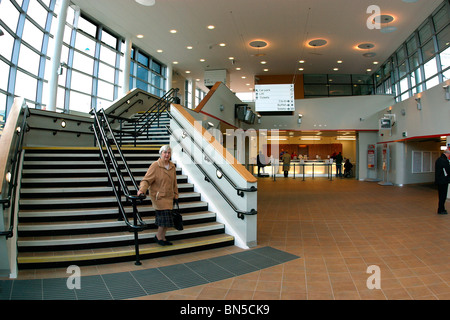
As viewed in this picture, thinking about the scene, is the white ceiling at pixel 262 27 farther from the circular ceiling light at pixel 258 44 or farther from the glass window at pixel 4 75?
the glass window at pixel 4 75

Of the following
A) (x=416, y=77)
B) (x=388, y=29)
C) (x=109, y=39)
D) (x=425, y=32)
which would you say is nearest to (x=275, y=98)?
(x=388, y=29)

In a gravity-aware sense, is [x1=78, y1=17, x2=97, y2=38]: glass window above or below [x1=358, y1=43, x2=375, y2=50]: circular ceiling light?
below

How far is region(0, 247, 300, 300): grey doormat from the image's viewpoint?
106 inches

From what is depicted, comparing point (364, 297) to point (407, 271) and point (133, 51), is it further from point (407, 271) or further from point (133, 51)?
point (133, 51)

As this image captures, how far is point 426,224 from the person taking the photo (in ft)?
18.7

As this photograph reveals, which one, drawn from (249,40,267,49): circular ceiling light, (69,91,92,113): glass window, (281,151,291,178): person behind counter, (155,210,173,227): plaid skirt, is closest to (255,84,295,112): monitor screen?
(249,40,267,49): circular ceiling light

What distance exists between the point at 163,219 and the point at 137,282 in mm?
944

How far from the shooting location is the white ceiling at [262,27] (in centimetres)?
1066

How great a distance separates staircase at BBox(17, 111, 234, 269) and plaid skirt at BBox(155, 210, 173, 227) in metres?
0.25

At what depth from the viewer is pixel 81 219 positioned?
4094 mm

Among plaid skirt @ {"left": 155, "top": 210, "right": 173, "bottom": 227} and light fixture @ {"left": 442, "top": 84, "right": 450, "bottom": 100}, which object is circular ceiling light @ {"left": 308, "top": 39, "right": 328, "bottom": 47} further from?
plaid skirt @ {"left": 155, "top": 210, "right": 173, "bottom": 227}

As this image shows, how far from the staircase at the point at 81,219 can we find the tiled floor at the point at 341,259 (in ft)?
0.56

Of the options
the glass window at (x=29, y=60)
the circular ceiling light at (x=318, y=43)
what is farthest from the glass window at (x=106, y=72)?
the circular ceiling light at (x=318, y=43)

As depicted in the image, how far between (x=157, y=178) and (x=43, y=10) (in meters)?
9.03
